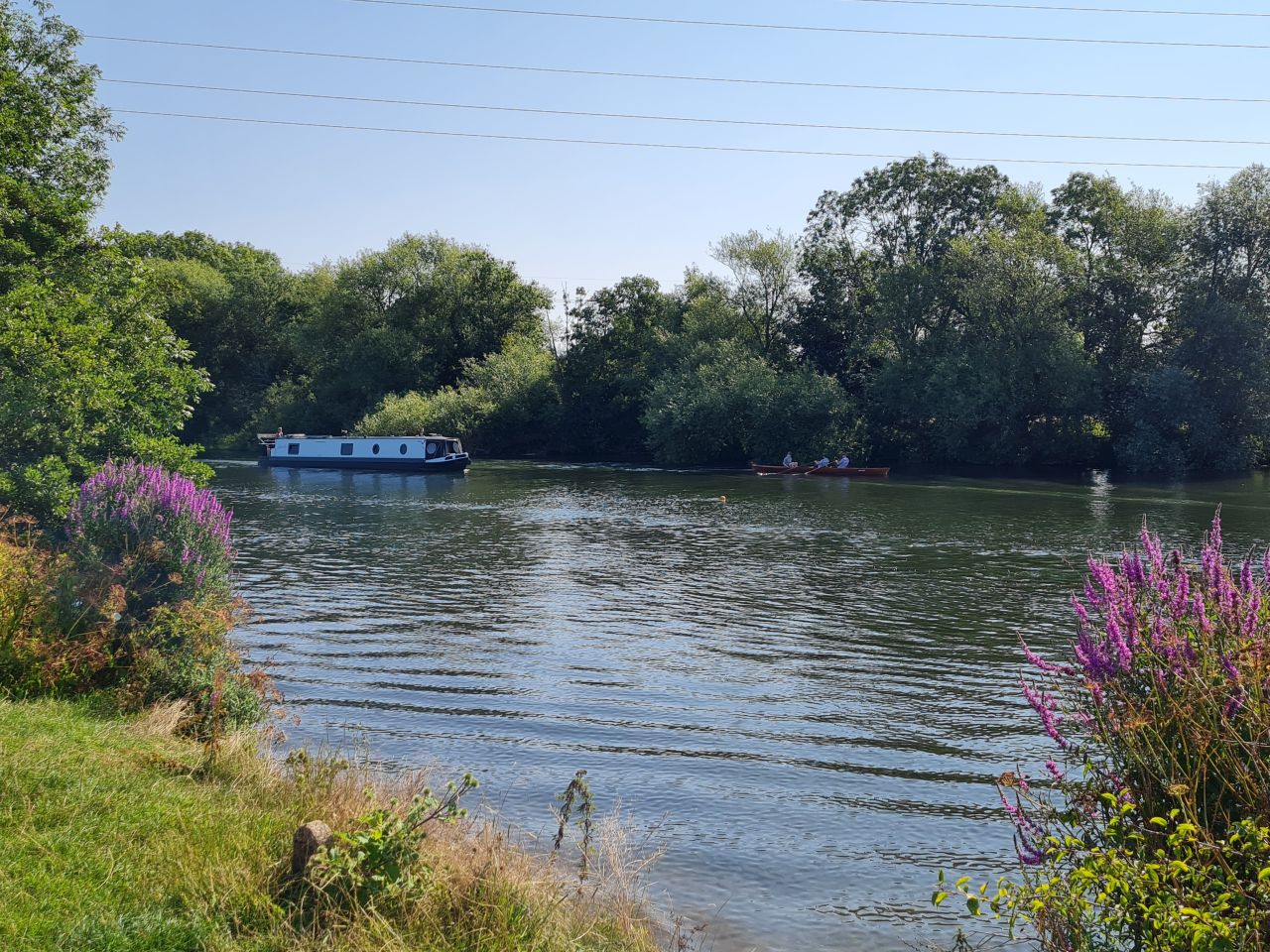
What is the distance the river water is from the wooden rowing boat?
596 inches

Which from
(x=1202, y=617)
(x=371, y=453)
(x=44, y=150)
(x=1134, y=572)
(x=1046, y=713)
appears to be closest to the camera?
(x=1202, y=617)

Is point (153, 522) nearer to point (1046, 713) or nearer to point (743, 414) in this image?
point (1046, 713)

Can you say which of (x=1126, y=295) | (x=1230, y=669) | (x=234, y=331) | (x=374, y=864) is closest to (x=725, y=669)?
(x=374, y=864)

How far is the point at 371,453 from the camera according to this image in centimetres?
5844

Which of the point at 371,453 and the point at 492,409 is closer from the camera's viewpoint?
the point at 371,453

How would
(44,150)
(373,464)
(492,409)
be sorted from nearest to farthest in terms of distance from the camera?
(44,150)
(373,464)
(492,409)

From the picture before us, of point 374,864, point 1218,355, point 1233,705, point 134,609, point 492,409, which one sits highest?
point 1218,355

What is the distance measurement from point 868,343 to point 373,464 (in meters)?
31.2

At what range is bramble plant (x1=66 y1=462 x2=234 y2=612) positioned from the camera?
10.4m

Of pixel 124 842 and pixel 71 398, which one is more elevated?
pixel 71 398

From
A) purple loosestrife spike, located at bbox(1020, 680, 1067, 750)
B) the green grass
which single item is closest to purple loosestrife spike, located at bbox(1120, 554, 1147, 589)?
purple loosestrife spike, located at bbox(1020, 680, 1067, 750)

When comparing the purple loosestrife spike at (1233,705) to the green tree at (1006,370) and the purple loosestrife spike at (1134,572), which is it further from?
the green tree at (1006,370)

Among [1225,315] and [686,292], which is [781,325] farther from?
[1225,315]

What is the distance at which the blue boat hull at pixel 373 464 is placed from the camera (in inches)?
2200
